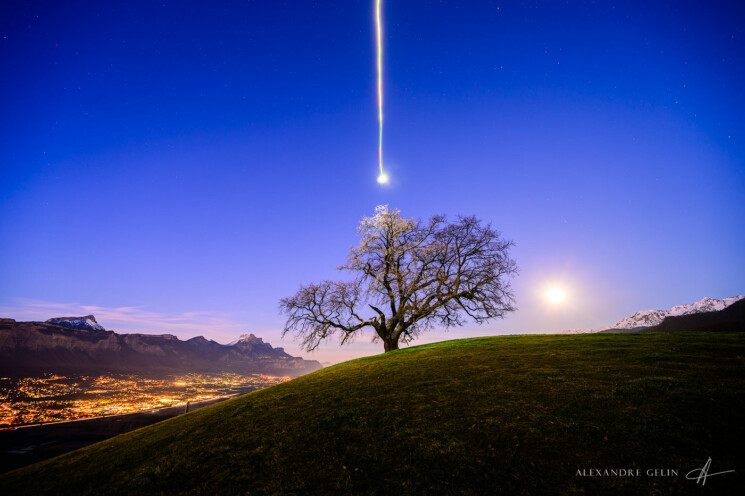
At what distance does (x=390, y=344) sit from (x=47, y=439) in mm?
96905

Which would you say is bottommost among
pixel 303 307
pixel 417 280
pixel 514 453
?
pixel 514 453

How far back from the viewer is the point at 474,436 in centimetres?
845

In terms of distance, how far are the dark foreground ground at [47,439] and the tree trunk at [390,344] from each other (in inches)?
1890

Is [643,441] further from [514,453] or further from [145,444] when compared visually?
[145,444]

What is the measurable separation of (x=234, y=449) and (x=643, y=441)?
1296 cm

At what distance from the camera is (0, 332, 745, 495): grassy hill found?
666cm

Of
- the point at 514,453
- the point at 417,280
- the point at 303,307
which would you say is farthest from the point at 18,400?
the point at 514,453

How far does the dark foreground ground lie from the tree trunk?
4800cm

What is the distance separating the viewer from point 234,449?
1061 cm
